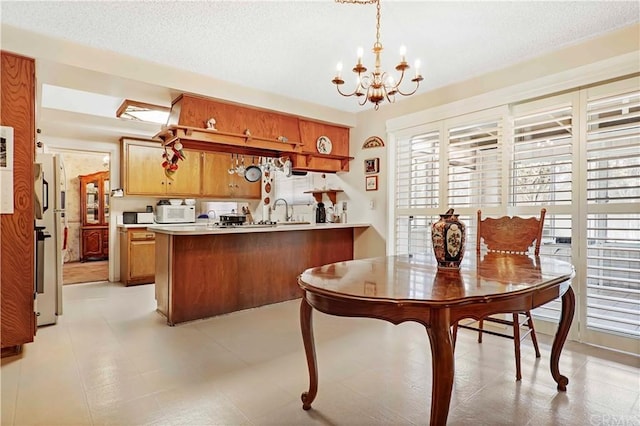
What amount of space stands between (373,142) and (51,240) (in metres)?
3.58

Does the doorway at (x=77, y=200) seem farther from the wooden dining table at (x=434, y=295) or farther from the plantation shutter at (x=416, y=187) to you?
the wooden dining table at (x=434, y=295)

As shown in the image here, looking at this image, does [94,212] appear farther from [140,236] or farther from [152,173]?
[140,236]

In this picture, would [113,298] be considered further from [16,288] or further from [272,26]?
[272,26]

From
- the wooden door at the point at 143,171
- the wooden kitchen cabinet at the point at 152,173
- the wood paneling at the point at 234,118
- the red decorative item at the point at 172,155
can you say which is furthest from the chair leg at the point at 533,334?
the wooden door at the point at 143,171

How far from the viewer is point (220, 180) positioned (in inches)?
238

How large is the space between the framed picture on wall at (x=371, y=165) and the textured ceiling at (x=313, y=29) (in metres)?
1.36

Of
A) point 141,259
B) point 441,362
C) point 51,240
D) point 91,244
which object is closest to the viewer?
point 441,362

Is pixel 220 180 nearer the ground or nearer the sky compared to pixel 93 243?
nearer the sky

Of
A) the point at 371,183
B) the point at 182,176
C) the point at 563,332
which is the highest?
the point at 182,176

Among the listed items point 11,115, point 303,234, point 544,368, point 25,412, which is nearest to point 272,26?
point 11,115

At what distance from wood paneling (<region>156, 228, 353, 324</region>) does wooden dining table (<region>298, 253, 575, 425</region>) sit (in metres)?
1.88

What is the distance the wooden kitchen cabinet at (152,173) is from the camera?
521cm

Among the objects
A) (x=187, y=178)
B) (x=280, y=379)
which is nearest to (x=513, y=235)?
(x=280, y=379)

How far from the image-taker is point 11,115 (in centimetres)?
248
